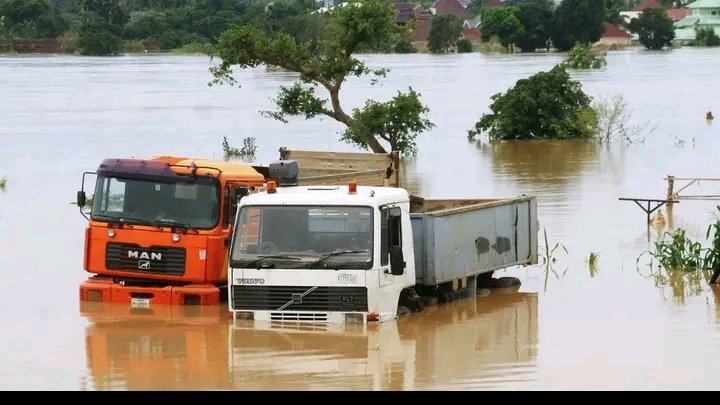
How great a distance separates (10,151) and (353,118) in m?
16.7

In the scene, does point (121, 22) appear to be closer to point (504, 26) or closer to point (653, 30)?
point (504, 26)

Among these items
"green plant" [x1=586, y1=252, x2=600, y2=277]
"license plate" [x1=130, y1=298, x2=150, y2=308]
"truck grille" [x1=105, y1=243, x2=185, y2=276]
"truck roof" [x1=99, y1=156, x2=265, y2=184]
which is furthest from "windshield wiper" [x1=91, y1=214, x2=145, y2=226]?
Answer: "green plant" [x1=586, y1=252, x2=600, y2=277]

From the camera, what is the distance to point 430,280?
68.5ft

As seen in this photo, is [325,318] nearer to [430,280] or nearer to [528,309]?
[430,280]

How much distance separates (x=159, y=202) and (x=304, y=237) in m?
2.64

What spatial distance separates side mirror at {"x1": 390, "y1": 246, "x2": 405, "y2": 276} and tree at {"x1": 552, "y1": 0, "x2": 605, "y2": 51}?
146124mm

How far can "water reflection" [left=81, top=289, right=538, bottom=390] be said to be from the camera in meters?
17.3

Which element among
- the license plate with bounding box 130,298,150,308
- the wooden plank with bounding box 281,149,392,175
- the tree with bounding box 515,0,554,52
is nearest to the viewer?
the license plate with bounding box 130,298,150,308

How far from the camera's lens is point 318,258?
750 inches

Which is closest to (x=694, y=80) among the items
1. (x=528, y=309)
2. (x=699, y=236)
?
(x=699, y=236)

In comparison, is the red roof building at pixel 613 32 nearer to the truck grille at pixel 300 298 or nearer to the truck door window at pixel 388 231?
the truck door window at pixel 388 231

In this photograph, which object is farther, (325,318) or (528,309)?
(528,309)

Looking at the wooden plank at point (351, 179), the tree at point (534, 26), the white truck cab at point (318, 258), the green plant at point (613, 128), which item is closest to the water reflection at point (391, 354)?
the white truck cab at point (318, 258)

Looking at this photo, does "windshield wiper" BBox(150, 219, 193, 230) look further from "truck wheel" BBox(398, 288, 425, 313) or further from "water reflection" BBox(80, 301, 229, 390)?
"truck wheel" BBox(398, 288, 425, 313)
